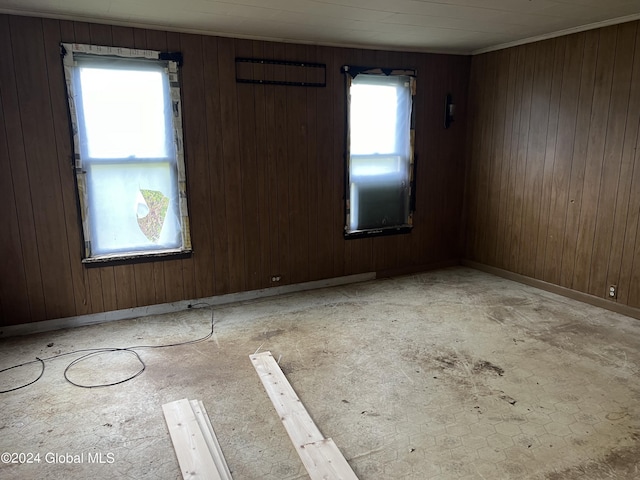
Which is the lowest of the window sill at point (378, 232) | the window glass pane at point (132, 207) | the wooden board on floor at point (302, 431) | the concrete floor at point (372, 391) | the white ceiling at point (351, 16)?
the concrete floor at point (372, 391)

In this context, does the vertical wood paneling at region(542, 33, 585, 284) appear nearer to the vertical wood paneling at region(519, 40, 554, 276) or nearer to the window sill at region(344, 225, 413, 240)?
the vertical wood paneling at region(519, 40, 554, 276)

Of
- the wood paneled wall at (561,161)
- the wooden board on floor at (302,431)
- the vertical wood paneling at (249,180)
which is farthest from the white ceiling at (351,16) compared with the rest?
the wooden board on floor at (302,431)

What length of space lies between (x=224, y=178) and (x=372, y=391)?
2511mm

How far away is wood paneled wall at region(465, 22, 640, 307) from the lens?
4016mm

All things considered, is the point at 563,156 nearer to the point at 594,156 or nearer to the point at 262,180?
the point at 594,156

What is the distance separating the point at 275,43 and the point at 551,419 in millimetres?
3896

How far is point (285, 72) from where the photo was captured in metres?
4.49

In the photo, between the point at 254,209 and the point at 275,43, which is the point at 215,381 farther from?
the point at 275,43

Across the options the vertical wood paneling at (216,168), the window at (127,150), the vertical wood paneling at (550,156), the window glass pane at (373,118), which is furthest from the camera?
the window glass pane at (373,118)

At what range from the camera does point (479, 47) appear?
16.9 feet

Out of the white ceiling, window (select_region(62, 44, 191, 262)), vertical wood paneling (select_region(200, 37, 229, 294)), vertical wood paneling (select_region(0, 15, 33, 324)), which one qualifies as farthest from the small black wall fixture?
vertical wood paneling (select_region(0, 15, 33, 324))

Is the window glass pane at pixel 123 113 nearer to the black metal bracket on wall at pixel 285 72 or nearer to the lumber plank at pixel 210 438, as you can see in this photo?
the black metal bracket on wall at pixel 285 72

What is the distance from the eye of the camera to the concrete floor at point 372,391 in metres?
2.27

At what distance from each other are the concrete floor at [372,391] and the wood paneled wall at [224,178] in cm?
40
